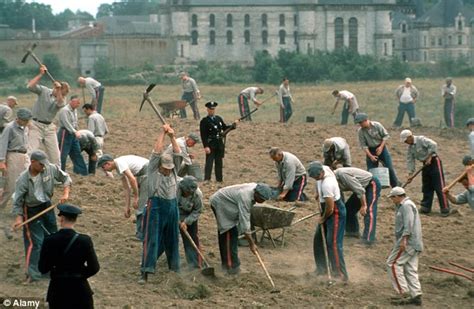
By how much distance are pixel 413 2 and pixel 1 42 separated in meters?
53.0

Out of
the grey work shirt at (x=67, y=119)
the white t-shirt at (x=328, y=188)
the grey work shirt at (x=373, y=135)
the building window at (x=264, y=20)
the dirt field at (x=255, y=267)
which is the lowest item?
the dirt field at (x=255, y=267)

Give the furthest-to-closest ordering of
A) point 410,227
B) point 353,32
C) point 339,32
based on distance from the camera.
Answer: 1. point 353,32
2. point 339,32
3. point 410,227

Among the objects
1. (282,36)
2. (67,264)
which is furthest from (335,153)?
(282,36)

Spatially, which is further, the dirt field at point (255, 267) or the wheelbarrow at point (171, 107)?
the wheelbarrow at point (171, 107)

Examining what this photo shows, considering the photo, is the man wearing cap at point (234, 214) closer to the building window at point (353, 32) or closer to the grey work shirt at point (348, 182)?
the grey work shirt at point (348, 182)

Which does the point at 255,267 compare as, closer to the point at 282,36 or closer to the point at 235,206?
the point at 235,206

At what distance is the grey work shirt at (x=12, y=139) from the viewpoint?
16281 millimetres

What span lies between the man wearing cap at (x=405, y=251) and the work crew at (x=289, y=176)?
341 cm

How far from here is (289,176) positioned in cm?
1800

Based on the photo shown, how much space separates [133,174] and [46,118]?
12.0ft

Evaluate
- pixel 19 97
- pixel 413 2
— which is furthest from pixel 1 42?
pixel 413 2

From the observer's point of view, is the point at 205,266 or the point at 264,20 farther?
the point at 264,20

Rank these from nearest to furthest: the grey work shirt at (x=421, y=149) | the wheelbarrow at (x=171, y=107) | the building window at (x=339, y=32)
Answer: the grey work shirt at (x=421, y=149) < the wheelbarrow at (x=171, y=107) < the building window at (x=339, y=32)

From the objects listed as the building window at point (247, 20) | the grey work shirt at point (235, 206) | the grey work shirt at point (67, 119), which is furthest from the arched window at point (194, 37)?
the grey work shirt at point (235, 206)
